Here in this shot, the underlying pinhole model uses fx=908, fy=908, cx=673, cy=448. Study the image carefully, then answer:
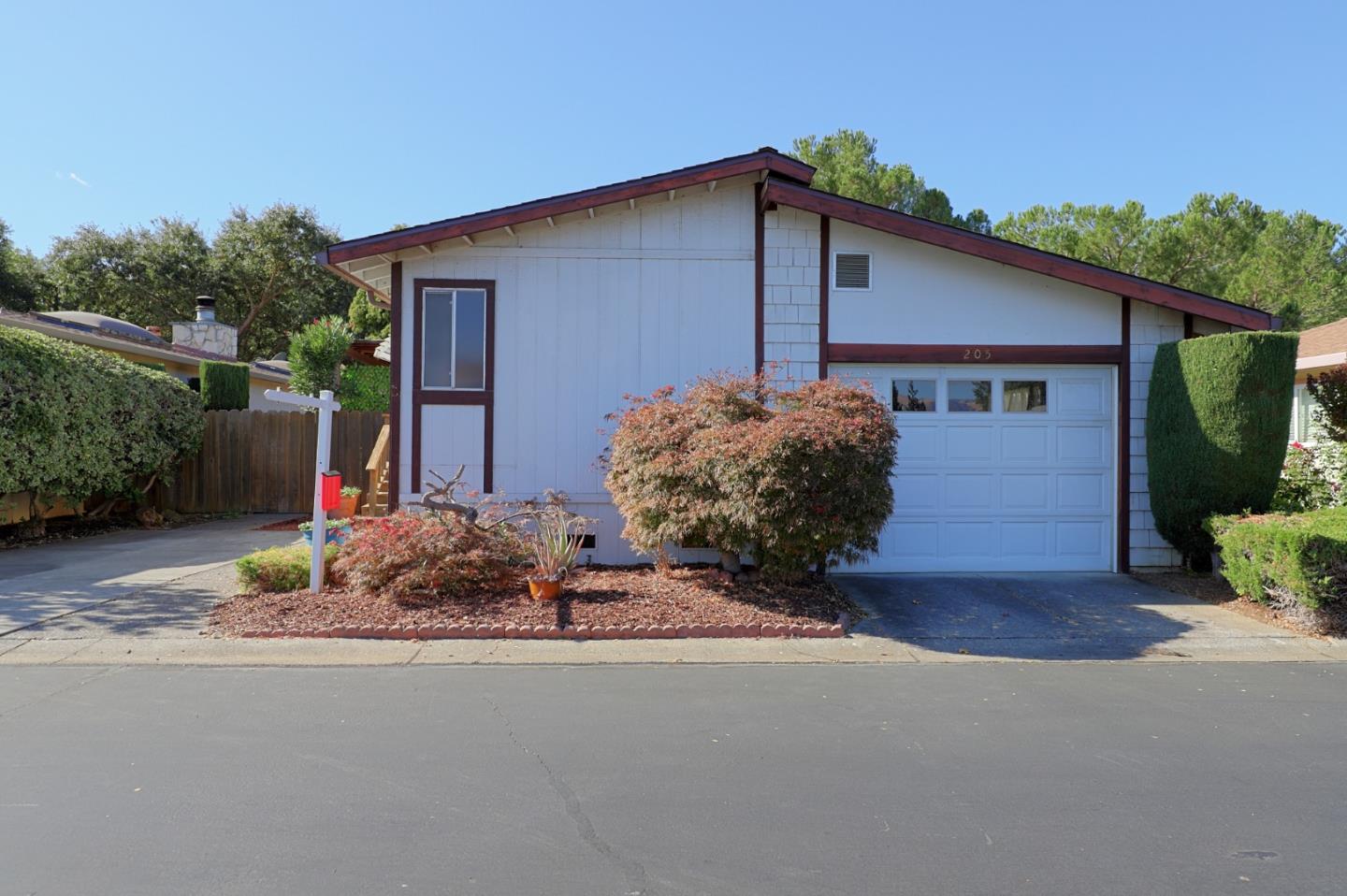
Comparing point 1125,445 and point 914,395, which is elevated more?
point 914,395

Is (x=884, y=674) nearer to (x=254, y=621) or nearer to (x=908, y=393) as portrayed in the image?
(x=908, y=393)

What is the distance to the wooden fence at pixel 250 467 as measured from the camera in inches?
679

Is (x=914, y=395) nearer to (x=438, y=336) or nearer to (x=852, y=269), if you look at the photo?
(x=852, y=269)

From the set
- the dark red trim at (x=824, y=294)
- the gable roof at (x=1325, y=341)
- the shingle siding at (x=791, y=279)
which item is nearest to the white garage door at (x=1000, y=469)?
the dark red trim at (x=824, y=294)

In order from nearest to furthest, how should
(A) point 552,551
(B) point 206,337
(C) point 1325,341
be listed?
(A) point 552,551 < (C) point 1325,341 < (B) point 206,337

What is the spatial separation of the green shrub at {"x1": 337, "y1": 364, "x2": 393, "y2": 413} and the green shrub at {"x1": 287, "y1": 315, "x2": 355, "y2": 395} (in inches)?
135

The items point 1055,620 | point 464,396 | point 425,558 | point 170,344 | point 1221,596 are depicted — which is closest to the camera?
point 1055,620

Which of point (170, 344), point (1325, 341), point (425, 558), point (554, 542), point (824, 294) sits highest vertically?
point (170, 344)

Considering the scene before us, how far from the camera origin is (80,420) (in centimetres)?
1302

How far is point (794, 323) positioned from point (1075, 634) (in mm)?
4489

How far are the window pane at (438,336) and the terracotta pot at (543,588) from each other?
301 centimetres

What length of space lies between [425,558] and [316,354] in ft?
44.1

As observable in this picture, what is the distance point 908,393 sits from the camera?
1055 cm

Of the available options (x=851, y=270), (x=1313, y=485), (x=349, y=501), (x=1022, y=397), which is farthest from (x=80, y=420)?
(x=1313, y=485)
